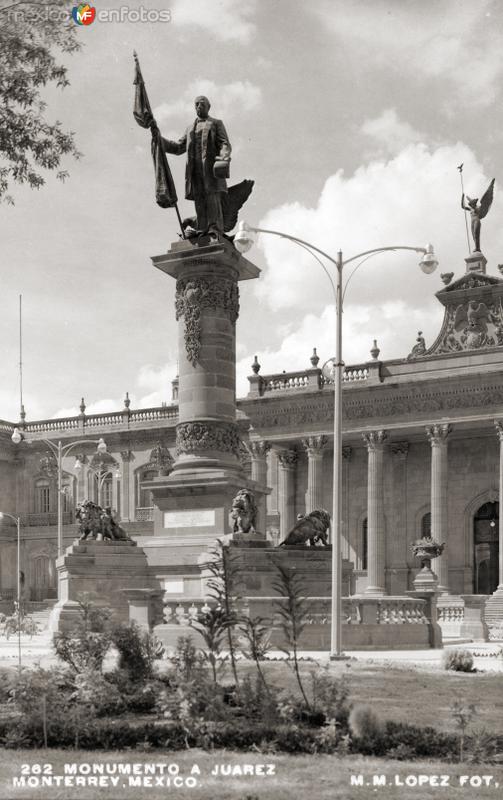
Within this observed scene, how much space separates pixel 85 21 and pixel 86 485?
66.9 metres

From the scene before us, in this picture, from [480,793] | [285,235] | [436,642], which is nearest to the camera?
[480,793]

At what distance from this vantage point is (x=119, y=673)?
16031 millimetres

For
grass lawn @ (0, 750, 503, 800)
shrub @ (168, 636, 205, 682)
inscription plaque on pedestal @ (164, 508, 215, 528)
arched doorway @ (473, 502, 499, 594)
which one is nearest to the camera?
grass lawn @ (0, 750, 503, 800)

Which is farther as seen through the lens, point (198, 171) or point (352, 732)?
point (198, 171)

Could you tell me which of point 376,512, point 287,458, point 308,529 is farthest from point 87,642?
point 287,458

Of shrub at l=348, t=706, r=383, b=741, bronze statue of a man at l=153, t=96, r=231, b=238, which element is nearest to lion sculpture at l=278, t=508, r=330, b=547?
bronze statue of a man at l=153, t=96, r=231, b=238

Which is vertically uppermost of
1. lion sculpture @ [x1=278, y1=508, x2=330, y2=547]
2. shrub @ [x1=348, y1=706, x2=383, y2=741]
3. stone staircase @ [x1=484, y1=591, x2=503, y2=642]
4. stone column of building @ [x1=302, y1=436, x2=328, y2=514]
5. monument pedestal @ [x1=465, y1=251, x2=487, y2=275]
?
monument pedestal @ [x1=465, y1=251, x2=487, y2=275]

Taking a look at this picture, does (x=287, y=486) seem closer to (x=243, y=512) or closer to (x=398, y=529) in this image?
(x=398, y=529)

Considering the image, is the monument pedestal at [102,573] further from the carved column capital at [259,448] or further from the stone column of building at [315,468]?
the carved column capital at [259,448]

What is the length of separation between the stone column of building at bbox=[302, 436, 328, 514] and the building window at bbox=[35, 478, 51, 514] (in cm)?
2571

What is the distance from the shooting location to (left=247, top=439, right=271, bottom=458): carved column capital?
68.2 meters

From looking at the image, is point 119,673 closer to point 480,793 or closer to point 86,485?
point 480,793

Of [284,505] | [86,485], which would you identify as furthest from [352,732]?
[86,485]

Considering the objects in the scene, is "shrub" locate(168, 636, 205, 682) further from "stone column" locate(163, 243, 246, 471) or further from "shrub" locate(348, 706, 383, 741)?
"stone column" locate(163, 243, 246, 471)
